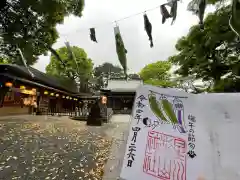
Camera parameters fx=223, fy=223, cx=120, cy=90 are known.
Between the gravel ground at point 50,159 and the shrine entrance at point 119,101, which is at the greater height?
the shrine entrance at point 119,101

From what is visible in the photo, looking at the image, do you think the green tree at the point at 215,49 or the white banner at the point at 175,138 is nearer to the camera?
the white banner at the point at 175,138

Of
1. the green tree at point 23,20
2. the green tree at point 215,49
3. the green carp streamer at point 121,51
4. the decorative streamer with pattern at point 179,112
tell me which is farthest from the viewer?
the green tree at point 23,20

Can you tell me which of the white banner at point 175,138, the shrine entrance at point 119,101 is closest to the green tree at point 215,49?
the white banner at point 175,138

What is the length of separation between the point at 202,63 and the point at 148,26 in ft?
8.27

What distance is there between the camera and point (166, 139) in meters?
2.38

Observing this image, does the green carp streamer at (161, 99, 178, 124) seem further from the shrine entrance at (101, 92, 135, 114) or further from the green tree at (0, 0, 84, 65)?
the shrine entrance at (101, 92, 135, 114)

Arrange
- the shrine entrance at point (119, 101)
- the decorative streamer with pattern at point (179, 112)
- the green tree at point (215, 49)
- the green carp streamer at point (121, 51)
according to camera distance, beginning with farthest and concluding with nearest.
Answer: the shrine entrance at point (119, 101), the green tree at point (215, 49), the green carp streamer at point (121, 51), the decorative streamer with pattern at point (179, 112)

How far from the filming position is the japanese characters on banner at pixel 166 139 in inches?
89.2

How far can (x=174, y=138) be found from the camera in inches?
93.4

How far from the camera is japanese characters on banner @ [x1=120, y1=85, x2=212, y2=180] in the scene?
7.43ft

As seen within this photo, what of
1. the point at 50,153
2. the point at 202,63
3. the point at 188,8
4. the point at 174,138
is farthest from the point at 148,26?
the point at 50,153

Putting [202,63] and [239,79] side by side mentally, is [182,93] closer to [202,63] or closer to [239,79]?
[239,79]

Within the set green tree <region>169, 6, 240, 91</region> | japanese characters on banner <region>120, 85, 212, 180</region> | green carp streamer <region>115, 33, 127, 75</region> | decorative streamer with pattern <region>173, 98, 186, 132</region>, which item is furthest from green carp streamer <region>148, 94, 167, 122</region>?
green tree <region>169, 6, 240, 91</region>

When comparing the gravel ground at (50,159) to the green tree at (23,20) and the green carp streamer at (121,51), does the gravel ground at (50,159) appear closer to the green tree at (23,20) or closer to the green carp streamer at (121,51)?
the green carp streamer at (121,51)
